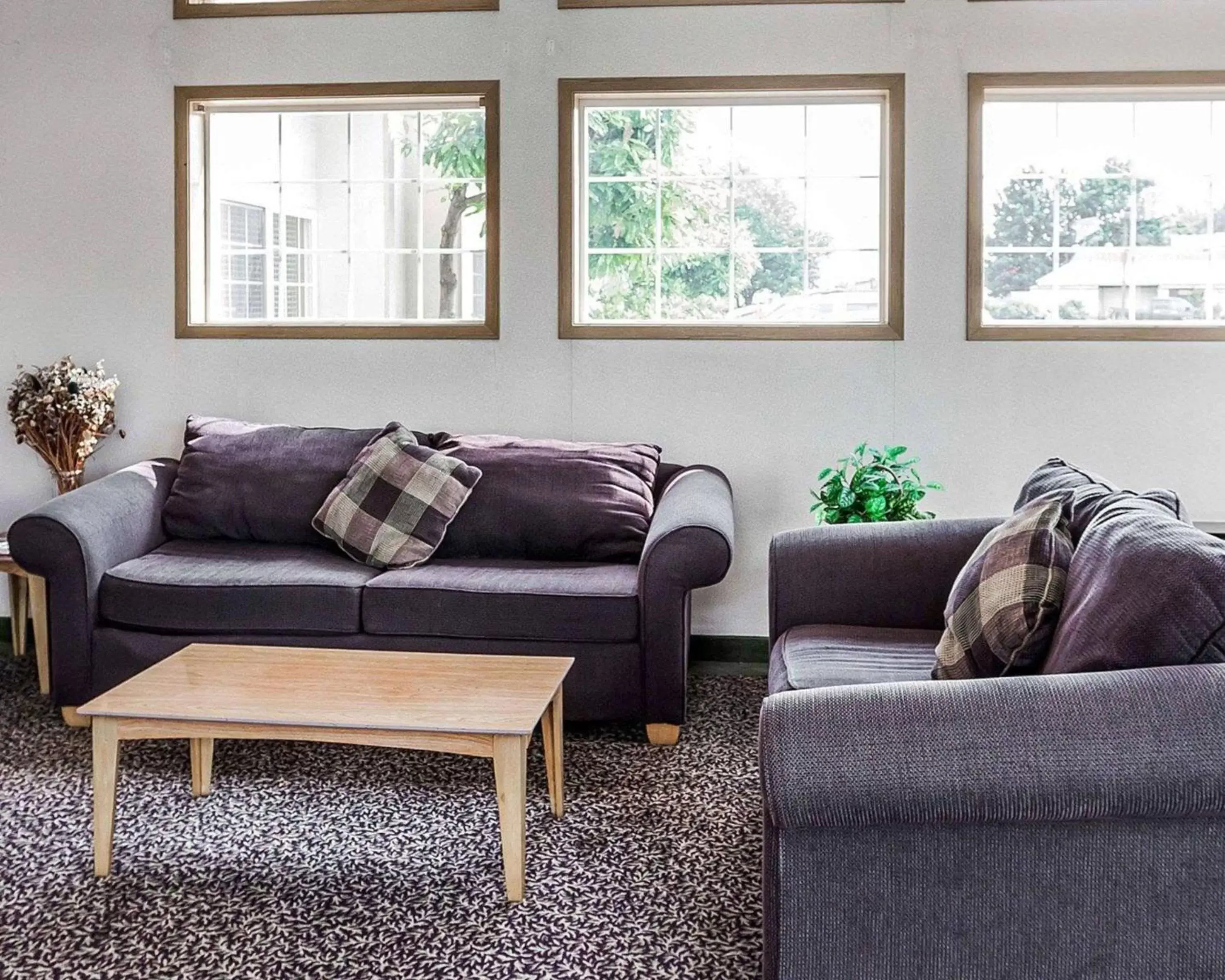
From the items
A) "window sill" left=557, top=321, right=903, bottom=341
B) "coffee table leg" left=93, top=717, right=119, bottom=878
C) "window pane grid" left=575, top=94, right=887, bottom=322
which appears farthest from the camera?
"window pane grid" left=575, top=94, right=887, bottom=322

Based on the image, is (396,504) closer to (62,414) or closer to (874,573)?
(62,414)

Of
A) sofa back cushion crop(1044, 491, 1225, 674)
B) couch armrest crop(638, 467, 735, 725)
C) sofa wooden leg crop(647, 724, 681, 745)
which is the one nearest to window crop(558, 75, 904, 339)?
couch armrest crop(638, 467, 735, 725)

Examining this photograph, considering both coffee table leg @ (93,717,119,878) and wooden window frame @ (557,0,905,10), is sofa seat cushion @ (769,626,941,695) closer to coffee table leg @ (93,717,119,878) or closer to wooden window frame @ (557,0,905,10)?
coffee table leg @ (93,717,119,878)

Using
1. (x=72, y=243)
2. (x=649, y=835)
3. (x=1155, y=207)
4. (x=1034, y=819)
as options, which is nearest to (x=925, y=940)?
(x=1034, y=819)

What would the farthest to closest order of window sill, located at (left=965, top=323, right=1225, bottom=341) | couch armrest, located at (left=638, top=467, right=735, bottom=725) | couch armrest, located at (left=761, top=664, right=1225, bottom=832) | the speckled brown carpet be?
1. window sill, located at (left=965, top=323, right=1225, bottom=341)
2. couch armrest, located at (left=638, top=467, right=735, bottom=725)
3. the speckled brown carpet
4. couch armrest, located at (left=761, top=664, right=1225, bottom=832)

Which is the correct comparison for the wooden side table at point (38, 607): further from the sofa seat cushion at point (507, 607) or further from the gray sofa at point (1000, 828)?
the gray sofa at point (1000, 828)

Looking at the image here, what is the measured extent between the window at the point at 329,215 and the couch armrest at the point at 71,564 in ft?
3.76

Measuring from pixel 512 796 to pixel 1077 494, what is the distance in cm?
131

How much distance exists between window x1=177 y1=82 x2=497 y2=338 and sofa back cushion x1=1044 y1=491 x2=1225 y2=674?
2916 mm

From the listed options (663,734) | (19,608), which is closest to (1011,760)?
(663,734)

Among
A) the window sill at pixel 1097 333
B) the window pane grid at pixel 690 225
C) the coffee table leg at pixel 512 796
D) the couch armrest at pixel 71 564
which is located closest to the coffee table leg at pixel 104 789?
the coffee table leg at pixel 512 796

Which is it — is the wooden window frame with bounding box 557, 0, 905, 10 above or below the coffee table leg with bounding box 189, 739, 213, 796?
above

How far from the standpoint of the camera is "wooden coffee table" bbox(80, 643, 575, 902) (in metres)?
2.50

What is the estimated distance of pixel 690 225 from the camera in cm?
460
